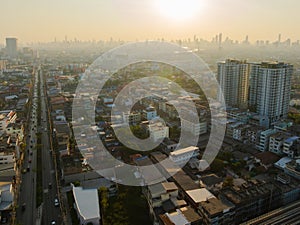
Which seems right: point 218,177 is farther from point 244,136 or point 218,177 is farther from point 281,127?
point 281,127

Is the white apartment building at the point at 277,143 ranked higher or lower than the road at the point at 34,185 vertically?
higher

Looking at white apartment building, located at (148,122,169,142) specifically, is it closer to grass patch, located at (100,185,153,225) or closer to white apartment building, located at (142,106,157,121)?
white apartment building, located at (142,106,157,121)

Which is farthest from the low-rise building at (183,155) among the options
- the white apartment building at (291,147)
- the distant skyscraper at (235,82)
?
the distant skyscraper at (235,82)

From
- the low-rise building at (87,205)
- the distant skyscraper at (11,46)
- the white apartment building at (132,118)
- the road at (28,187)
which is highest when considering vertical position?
the distant skyscraper at (11,46)

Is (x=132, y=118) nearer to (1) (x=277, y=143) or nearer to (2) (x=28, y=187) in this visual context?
(2) (x=28, y=187)

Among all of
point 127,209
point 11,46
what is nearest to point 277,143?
point 127,209

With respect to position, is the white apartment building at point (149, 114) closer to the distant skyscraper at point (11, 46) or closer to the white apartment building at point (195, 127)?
the white apartment building at point (195, 127)
